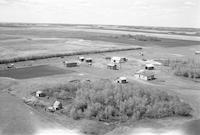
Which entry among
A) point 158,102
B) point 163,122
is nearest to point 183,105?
point 158,102

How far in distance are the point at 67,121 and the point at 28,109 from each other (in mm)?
5603

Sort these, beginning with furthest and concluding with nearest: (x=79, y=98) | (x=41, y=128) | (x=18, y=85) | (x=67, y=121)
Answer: (x=18, y=85), (x=79, y=98), (x=67, y=121), (x=41, y=128)

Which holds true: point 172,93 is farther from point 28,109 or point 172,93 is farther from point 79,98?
point 28,109

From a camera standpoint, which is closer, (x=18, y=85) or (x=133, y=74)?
(x=18, y=85)

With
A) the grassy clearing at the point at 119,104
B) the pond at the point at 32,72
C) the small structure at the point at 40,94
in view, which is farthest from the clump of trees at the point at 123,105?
the pond at the point at 32,72

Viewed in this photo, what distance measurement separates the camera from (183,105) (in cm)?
2703

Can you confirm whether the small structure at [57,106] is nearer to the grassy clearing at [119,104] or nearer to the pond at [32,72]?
the grassy clearing at [119,104]

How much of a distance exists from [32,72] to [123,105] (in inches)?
929

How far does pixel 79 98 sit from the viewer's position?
92.4 ft

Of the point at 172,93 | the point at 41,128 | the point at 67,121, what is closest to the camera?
the point at 41,128

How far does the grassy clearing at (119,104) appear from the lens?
24797 millimetres

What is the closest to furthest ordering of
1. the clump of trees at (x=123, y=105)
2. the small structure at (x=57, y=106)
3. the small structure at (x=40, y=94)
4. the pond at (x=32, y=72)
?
1. the clump of trees at (x=123, y=105)
2. the small structure at (x=57, y=106)
3. the small structure at (x=40, y=94)
4. the pond at (x=32, y=72)

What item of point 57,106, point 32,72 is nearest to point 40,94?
point 57,106

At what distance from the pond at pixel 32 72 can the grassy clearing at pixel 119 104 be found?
37.2ft
